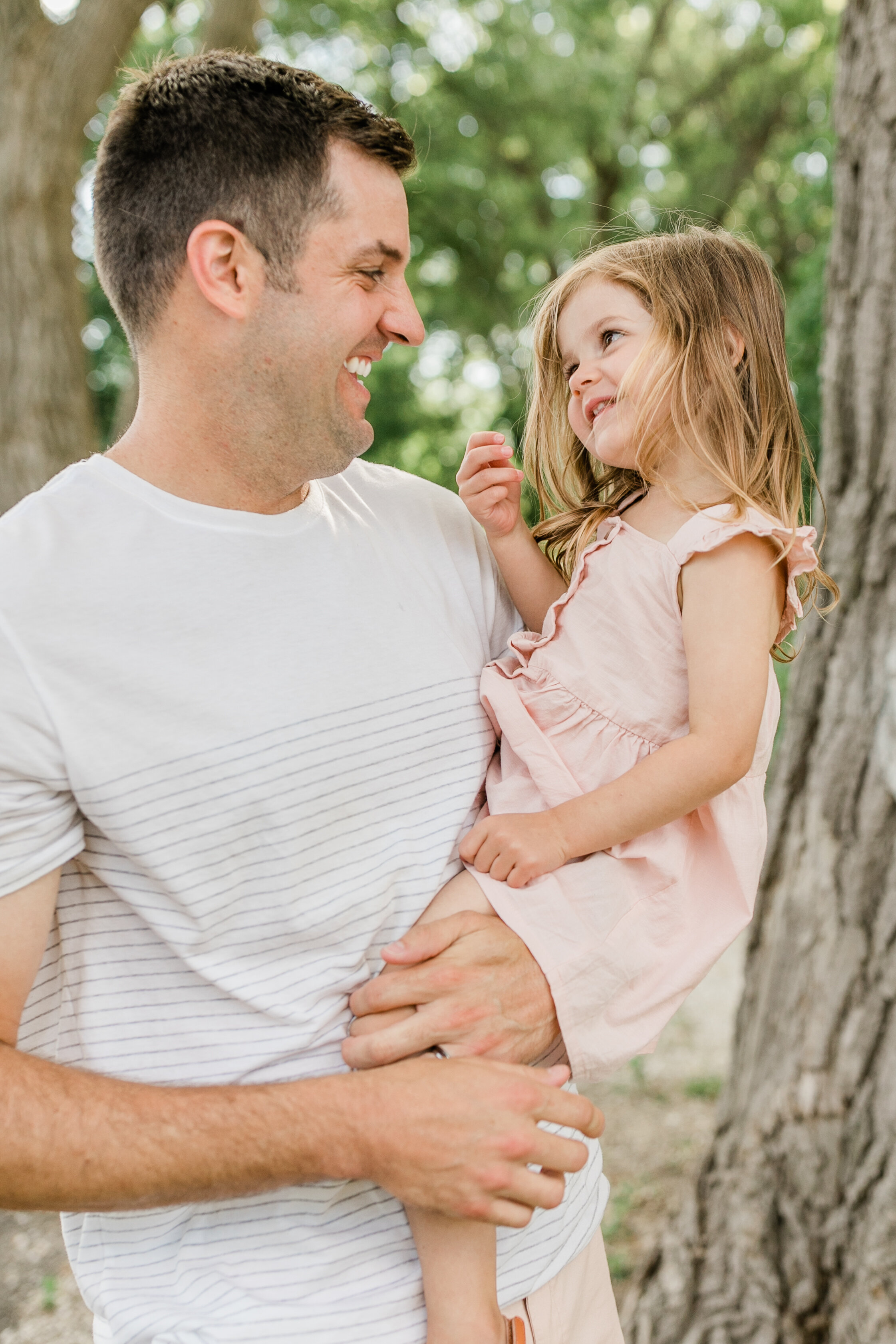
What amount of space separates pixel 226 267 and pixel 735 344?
81cm

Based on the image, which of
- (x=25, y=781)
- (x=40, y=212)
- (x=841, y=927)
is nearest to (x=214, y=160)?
(x=25, y=781)

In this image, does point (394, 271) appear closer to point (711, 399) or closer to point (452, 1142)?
point (711, 399)

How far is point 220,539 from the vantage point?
1.45 meters

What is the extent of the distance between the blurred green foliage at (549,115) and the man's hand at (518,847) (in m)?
10.1

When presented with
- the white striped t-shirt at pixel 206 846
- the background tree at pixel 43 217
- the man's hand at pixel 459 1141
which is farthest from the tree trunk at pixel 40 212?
the man's hand at pixel 459 1141

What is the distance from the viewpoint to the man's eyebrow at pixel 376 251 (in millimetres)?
1541

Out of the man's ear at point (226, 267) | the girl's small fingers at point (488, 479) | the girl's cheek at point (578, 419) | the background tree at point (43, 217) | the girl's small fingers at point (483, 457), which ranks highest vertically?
the background tree at point (43, 217)

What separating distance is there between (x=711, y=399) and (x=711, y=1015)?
431 centimetres

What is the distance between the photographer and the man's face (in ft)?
4.92

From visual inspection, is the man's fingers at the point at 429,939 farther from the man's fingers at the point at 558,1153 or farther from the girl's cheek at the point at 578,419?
the girl's cheek at the point at 578,419

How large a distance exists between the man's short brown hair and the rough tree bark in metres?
1.43

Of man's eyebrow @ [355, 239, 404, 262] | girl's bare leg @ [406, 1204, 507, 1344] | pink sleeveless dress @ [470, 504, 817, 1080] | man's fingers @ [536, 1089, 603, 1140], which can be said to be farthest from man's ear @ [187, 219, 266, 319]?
girl's bare leg @ [406, 1204, 507, 1344]

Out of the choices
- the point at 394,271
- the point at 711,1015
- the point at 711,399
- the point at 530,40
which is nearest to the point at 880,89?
the point at 711,399

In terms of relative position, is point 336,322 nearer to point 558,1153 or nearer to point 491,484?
point 491,484
